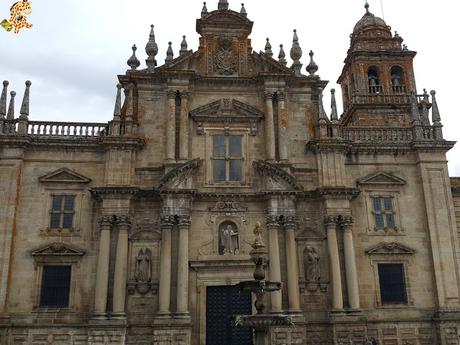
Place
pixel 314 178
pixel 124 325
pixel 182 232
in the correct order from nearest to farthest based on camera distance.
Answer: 1. pixel 124 325
2. pixel 182 232
3. pixel 314 178

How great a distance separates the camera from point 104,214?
2317cm

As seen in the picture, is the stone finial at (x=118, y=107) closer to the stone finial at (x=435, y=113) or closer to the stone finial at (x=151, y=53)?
the stone finial at (x=151, y=53)

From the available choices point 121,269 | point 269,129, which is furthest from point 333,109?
point 121,269

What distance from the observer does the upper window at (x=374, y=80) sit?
34688 mm

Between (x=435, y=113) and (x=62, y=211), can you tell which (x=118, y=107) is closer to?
(x=62, y=211)

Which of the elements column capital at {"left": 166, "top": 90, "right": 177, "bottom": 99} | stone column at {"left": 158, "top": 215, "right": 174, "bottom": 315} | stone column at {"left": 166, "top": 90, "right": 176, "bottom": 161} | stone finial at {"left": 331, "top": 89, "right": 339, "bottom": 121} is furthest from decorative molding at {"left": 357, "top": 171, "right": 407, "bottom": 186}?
column capital at {"left": 166, "top": 90, "right": 177, "bottom": 99}

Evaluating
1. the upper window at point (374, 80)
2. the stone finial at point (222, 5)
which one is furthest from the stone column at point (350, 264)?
the upper window at point (374, 80)

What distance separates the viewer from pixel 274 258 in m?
23.3

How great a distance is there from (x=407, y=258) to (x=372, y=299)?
2.62 metres

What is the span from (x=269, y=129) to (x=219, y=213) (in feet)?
15.8

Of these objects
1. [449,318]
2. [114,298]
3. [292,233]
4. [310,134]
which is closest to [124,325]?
[114,298]

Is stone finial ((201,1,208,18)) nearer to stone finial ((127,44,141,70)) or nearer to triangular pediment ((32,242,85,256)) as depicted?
stone finial ((127,44,141,70))

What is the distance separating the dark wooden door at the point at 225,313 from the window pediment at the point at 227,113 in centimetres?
780

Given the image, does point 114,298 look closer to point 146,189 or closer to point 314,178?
point 146,189
